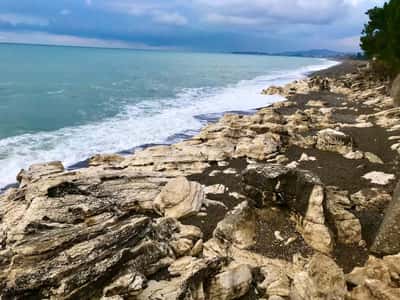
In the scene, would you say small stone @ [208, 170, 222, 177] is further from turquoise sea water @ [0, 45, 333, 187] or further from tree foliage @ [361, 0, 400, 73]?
tree foliage @ [361, 0, 400, 73]

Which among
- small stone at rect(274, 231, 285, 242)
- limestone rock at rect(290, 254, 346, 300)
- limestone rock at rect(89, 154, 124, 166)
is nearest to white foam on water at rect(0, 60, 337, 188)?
limestone rock at rect(89, 154, 124, 166)

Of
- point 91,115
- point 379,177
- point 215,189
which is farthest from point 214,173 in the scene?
point 91,115

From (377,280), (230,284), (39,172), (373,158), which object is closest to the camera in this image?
(377,280)

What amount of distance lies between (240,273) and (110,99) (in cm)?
3852

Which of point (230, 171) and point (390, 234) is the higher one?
point (390, 234)

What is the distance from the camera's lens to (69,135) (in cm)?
2684

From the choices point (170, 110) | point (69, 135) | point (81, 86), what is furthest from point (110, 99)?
point (69, 135)

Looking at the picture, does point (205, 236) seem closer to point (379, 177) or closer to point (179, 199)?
point (179, 199)

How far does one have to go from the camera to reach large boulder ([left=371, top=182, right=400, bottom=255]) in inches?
352

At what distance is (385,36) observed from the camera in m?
41.9

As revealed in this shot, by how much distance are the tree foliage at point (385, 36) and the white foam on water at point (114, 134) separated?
13.7 m

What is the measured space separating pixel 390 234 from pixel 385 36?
A: 39682 mm

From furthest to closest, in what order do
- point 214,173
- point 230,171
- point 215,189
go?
point 230,171
point 214,173
point 215,189

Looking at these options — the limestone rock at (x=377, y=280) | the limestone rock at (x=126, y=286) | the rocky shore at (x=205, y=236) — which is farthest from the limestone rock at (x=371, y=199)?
the limestone rock at (x=126, y=286)
